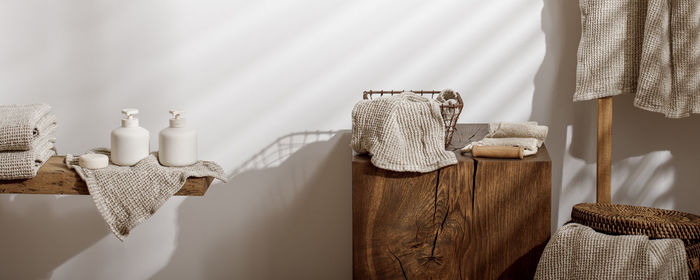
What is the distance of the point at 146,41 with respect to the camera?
2.22 metres

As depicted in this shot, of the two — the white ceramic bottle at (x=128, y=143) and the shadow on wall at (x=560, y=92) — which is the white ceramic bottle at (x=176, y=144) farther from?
the shadow on wall at (x=560, y=92)

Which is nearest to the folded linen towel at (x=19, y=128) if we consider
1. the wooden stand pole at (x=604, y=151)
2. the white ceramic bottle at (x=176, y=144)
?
the white ceramic bottle at (x=176, y=144)

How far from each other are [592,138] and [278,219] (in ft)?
3.48

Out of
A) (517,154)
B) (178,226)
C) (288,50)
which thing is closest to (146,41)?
(288,50)

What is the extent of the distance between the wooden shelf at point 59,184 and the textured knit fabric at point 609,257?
2.97 feet

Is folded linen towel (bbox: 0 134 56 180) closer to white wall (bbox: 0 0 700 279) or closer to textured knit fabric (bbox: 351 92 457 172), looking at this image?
white wall (bbox: 0 0 700 279)

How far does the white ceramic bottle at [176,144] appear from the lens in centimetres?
182

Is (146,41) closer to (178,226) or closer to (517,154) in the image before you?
(178,226)

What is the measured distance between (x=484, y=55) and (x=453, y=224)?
0.66 metres

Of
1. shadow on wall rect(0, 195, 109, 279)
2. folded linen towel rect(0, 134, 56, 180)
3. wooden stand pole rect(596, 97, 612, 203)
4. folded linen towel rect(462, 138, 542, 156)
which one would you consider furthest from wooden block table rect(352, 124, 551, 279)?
shadow on wall rect(0, 195, 109, 279)

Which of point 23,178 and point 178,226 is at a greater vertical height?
point 23,178

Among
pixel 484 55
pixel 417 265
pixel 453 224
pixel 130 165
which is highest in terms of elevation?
pixel 484 55

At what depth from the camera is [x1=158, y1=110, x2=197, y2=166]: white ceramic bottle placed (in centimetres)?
182

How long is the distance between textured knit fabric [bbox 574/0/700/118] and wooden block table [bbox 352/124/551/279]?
39cm
